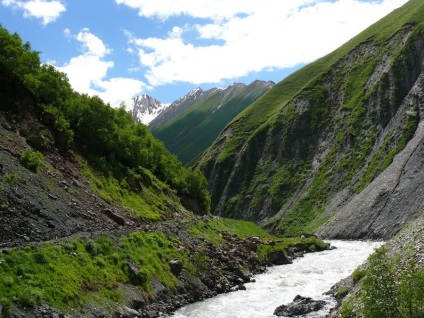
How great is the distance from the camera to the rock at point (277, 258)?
6175 cm

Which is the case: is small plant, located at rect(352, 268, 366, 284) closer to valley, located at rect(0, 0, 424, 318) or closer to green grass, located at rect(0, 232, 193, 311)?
valley, located at rect(0, 0, 424, 318)

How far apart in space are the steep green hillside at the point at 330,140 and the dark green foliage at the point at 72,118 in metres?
66.7

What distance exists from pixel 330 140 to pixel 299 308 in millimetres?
134667

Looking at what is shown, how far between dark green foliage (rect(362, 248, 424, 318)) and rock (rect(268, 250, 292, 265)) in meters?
42.0

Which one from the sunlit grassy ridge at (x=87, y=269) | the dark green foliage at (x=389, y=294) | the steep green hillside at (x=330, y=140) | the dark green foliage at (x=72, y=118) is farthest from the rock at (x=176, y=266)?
the steep green hillside at (x=330, y=140)

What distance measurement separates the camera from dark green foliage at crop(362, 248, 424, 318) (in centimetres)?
1914

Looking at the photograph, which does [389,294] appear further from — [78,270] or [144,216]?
[144,216]

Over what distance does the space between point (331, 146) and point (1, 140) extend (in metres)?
132

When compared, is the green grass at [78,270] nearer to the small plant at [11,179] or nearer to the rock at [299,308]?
the small plant at [11,179]

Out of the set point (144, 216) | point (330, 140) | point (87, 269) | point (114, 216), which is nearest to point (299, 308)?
point (87, 269)

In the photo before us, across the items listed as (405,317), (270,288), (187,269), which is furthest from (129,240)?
(405,317)

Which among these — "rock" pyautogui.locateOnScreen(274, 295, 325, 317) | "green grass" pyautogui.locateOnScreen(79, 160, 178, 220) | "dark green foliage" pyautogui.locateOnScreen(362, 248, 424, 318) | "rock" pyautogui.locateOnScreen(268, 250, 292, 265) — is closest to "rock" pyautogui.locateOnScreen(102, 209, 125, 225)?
"green grass" pyautogui.locateOnScreen(79, 160, 178, 220)

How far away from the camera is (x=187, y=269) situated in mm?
43312

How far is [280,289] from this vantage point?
144ft
